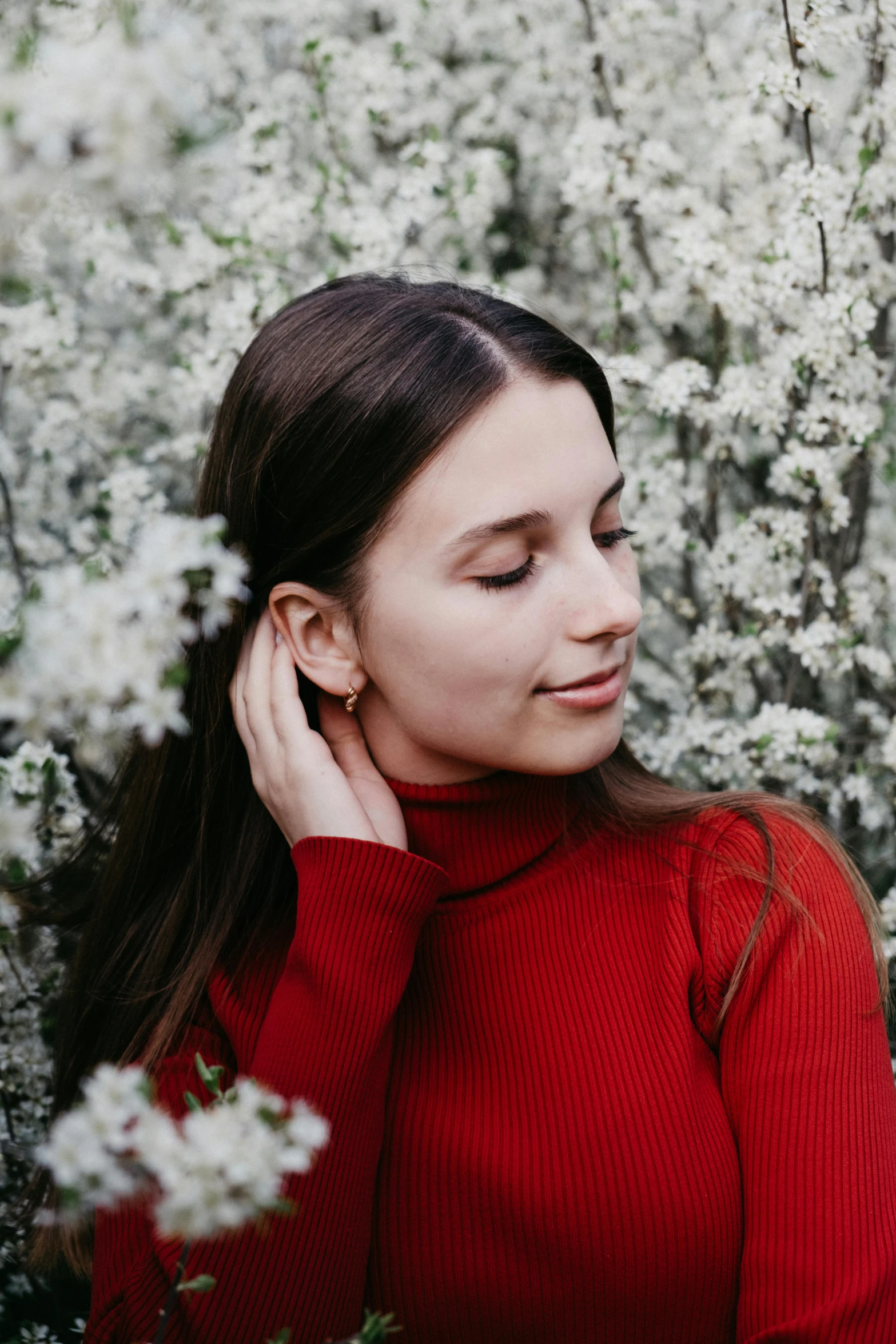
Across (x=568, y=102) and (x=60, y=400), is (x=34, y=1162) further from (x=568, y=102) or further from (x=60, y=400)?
(x=568, y=102)

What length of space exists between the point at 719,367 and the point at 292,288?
3.19ft

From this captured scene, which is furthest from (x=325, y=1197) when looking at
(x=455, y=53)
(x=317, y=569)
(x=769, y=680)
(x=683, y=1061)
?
(x=455, y=53)

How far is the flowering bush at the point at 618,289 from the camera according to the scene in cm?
209

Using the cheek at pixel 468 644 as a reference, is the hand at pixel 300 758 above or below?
below

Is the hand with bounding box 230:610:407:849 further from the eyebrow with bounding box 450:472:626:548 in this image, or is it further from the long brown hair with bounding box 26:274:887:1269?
the eyebrow with bounding box 450:472:626:548

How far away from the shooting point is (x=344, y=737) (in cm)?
159

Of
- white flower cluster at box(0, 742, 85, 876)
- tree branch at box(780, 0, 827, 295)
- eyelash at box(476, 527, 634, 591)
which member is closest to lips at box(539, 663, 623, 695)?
eyelash at box(476, 527, 634, 591)

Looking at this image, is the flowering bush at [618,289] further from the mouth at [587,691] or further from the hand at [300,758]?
the mouth at [587,691]

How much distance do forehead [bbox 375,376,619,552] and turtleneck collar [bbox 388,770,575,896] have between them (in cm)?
34

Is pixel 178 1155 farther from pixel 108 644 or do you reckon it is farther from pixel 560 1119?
pixel 560 1119

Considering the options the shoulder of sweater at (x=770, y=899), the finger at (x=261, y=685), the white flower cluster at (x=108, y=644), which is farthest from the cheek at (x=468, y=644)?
the white flower cluster at (x=108, y=644)

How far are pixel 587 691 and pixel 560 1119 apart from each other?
0.50m

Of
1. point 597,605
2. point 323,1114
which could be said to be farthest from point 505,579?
point 323,1114

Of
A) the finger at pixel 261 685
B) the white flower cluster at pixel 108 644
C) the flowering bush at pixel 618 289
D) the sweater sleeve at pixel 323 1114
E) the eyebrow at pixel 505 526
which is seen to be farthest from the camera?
the flowering bush at pixel 618 289
